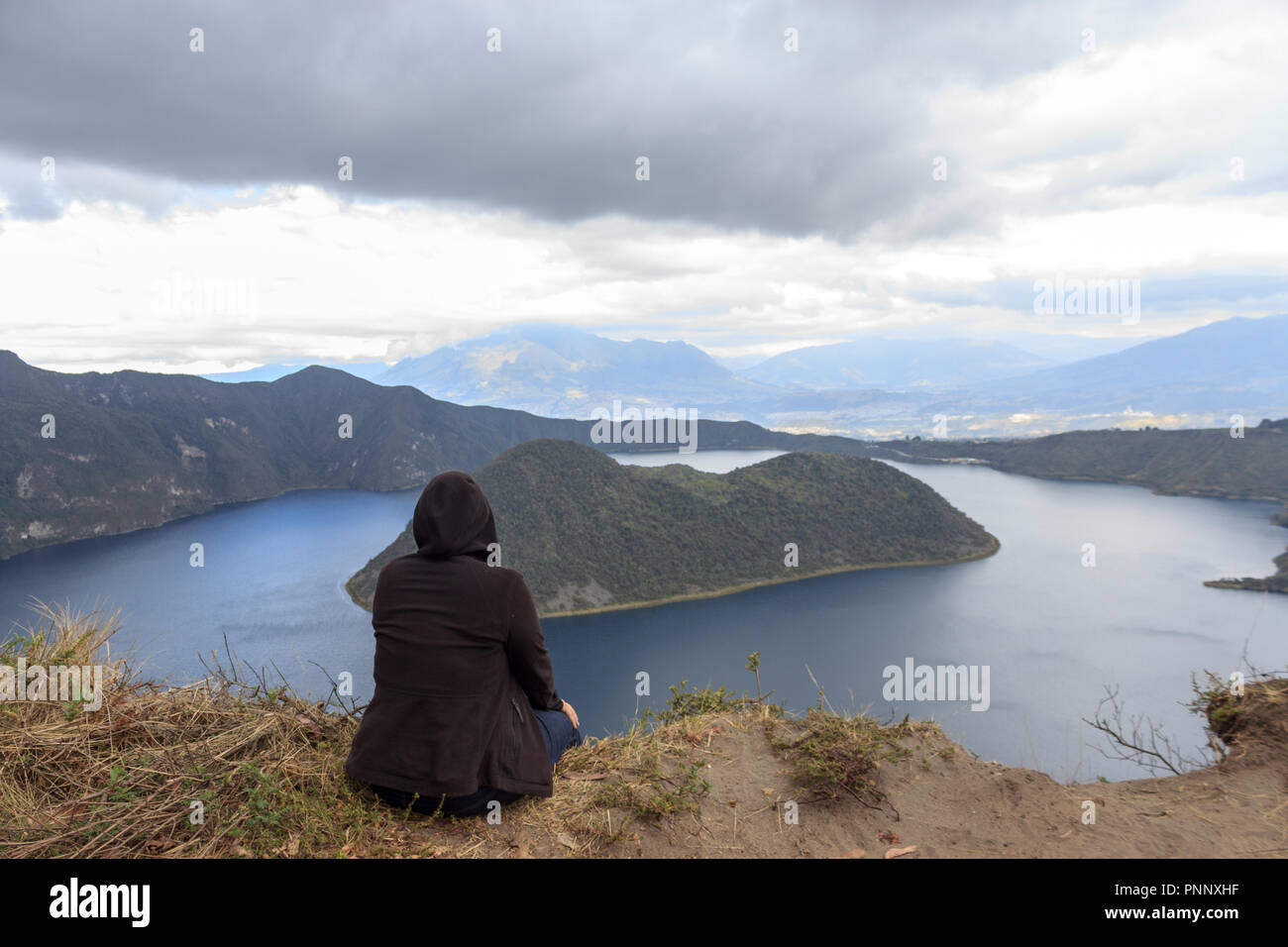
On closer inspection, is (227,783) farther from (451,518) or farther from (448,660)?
(451,518)

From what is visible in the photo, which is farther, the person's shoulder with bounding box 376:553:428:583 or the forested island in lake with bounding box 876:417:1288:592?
the forested island in lake with bounding box 876:417:1288:592

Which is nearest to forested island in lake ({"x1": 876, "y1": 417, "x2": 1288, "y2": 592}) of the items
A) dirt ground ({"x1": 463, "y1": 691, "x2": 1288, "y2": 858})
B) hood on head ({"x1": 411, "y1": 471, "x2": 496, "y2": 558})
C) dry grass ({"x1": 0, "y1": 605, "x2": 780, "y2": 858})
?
dirt ground ({"x1": 463, "y1": 691, "x2": 1288, "y2": 858})

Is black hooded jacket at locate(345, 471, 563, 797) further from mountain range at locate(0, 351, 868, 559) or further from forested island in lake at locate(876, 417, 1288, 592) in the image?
forested island in lake at locate(876, 417, 1288, 592)

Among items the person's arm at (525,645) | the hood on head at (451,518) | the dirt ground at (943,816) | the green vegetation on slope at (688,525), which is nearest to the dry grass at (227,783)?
the dirt ground at (943,816)

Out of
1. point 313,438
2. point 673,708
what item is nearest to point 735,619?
point 673,708

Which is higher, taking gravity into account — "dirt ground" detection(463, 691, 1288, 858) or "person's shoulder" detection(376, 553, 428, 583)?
"person's shoulder" detection(376, 553, 428, 583)

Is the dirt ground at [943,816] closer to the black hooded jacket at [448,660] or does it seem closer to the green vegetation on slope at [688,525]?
the black hooded jacket at [448,660]

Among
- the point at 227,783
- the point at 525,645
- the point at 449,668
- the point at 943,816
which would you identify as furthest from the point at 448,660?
the point at 943,816

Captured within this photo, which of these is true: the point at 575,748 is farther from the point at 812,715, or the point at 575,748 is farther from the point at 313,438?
the point at 313,438
